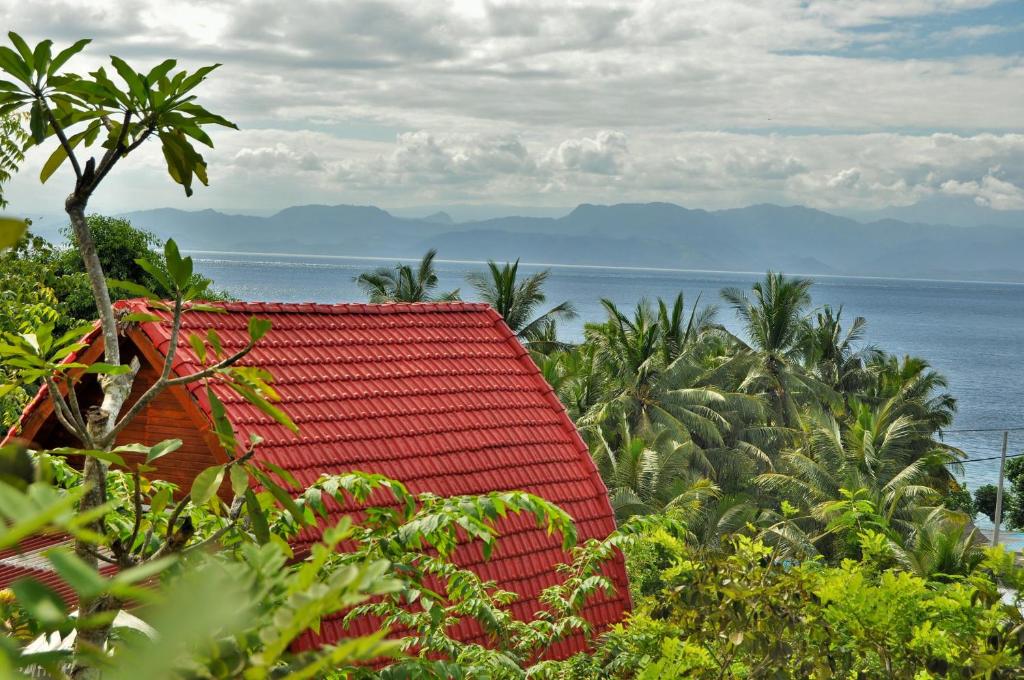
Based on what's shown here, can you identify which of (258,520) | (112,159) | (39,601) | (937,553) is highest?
(112,159)

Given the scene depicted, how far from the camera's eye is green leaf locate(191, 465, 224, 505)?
112 inches

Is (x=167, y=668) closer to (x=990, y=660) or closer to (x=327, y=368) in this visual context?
(x=990, y=660)

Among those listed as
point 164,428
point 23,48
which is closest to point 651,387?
point 164,428

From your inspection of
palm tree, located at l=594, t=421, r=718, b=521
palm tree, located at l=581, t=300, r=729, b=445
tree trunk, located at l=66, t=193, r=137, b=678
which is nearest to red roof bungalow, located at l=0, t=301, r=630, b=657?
tree trunk, located at l=66, t=193, r=137, b=678

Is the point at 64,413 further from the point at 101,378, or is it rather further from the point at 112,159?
the point at 112,159

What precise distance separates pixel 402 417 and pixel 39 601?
959cm

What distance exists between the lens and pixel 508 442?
10977 millimetres

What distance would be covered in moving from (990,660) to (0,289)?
20.0 metres

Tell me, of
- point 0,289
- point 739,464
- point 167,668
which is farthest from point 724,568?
point 739,464

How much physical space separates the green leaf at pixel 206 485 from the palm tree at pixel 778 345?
43.1 metres

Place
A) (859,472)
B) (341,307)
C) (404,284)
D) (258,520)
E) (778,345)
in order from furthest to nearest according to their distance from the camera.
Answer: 1. (404,284)
2. (778,345)
3. (859,472)
4. (341,307)
5. (258,520)

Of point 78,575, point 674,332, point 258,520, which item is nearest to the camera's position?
point 78,575

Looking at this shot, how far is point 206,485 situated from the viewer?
2.90 metres

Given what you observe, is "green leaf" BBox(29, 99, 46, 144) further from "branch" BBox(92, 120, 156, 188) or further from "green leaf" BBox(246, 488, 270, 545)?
"green leaf" BBox(246, 488, 270, 545)
